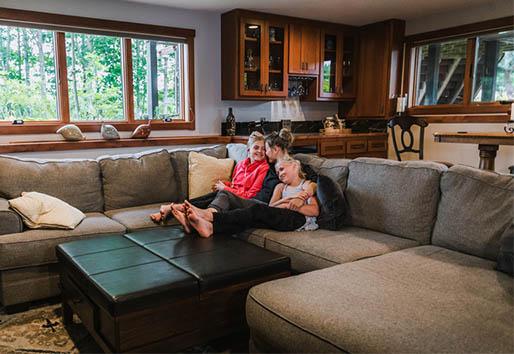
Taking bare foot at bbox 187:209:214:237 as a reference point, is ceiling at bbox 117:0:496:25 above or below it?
above

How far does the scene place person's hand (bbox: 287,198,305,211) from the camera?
270cm

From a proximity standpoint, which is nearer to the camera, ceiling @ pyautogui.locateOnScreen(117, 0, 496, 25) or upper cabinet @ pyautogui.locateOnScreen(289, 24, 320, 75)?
ceiling @ pyautogui.locateOnScreen(117, 0, 496, 25)

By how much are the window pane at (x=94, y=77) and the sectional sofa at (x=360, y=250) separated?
3.59 feet

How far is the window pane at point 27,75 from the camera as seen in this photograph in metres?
3.82

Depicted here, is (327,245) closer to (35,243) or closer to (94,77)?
(35,243)

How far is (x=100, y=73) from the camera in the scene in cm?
427

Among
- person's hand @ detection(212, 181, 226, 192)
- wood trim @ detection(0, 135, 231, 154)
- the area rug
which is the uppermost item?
wood trim @ detection(0, 135, 231, 154)

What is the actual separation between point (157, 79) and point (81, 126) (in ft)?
3.28

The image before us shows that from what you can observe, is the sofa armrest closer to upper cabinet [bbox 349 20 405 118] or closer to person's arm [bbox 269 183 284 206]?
person's arm [bbox 269 183 284 206]

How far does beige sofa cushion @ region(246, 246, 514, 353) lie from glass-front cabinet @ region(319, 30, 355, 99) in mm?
3782

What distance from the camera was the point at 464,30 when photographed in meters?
4.75

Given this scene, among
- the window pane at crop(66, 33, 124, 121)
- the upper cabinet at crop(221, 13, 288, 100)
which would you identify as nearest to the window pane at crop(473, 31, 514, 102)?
the upper cabinet at crop(221, 13, 288, 100)

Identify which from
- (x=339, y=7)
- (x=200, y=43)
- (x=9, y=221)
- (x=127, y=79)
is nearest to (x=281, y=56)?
(x=339, y=7)

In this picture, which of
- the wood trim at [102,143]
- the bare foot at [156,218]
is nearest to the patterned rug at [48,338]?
the bare foot at [156,218]
